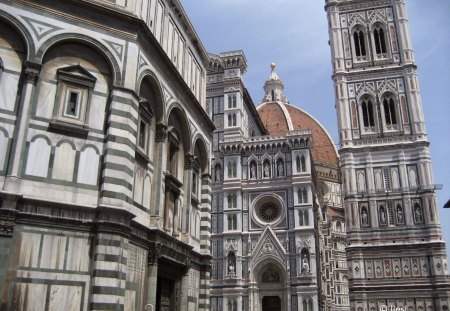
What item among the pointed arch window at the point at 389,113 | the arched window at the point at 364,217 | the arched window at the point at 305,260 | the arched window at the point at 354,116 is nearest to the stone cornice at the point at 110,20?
the arched window at the point at 305,260

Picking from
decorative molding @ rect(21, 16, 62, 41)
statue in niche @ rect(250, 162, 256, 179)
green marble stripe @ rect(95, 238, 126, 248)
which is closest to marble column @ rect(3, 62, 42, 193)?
decorative molding @ rect(21, 16, 62, 41)

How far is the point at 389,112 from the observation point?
48.4 meters

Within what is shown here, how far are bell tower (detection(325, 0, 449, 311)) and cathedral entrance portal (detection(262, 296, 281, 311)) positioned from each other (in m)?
6.82

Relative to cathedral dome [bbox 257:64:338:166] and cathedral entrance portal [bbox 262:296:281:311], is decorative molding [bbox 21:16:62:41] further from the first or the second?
cathedral dome [bbox 257:64:338:166]

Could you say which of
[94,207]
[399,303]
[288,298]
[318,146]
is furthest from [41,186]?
[318,146]

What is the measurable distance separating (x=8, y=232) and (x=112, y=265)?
8.66 feet

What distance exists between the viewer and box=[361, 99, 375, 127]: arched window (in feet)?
159

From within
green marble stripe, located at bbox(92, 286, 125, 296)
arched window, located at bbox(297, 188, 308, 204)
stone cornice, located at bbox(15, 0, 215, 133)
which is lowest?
green marble stripe, located at bbox(92, 286, 125, 296)

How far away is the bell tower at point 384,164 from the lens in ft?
137

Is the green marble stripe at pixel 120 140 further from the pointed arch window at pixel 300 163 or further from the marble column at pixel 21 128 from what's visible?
the pointed arch window at pixel 300 163

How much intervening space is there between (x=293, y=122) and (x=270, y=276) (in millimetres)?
67230

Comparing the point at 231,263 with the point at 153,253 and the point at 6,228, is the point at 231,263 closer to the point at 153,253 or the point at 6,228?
the point at 153,253

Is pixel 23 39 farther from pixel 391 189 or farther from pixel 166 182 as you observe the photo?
pixel 391 189

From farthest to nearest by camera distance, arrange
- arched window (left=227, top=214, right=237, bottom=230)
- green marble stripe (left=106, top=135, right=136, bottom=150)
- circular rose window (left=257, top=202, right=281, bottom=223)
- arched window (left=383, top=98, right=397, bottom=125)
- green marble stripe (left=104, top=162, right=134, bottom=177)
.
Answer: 1. arched window (left=383, top=98, right=397, bottom=125)
2. arched window (left=227, top=214, right=237, bottom=230)
3. circular rose window (left=257, top=202, right=281, bottom=223)
4. green marble stripe (left=106, top=135, right=136, bottom=150)
5. green marble stripe (left=104, top=162, right=134, bottom=177)
